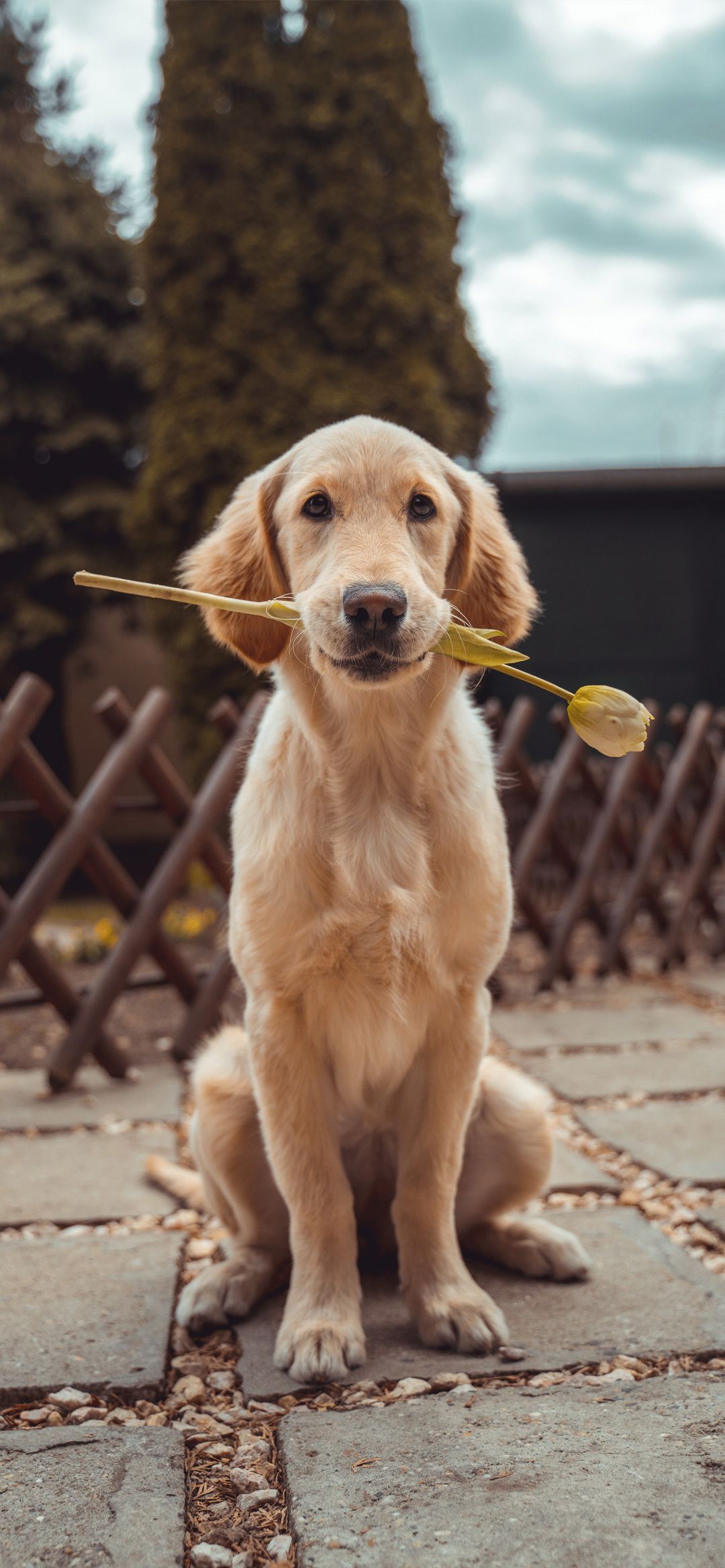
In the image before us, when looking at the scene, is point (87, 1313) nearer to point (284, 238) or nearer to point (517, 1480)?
point (517, 1480)

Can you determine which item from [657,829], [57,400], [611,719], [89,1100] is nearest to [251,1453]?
[611,719]

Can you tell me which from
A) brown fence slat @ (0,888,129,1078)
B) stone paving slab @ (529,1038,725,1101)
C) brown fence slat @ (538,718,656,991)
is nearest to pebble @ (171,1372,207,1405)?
stone paving slab @ (529,1038,725,1101)

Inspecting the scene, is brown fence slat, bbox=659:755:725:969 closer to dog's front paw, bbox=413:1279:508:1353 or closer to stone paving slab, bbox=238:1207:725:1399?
stone paving slab, bbox=238:1207:725:1399

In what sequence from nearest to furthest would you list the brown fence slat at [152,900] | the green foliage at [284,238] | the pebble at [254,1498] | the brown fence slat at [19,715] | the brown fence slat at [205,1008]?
the pebble at [254,1498] → the brown fence slat at [19,715] → the brown fence slat at [152,900] → the brown fence slat at [205,1008] → the green foliage at [284,238]

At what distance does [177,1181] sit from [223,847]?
2.71 meters

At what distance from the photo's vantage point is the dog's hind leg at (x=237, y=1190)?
2.40 m

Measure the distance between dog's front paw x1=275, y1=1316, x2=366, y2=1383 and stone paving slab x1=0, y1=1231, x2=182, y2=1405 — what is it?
222mm

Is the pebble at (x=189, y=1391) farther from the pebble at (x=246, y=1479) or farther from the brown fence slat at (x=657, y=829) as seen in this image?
the brown fence slat at (x=657, y=829)

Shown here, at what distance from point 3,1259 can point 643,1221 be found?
1435 millimetres

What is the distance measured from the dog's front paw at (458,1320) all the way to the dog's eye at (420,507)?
1.41 meters

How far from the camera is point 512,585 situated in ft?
8.23

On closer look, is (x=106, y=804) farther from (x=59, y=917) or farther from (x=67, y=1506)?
(x=59, y=917)

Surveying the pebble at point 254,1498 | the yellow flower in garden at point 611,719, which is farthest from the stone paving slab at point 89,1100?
the yellow flower in garden at point 611,719

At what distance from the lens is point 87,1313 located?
2369 millimetres
